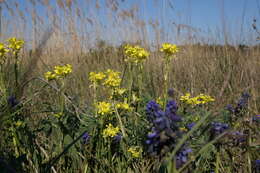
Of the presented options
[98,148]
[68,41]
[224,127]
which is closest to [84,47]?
[68,41]

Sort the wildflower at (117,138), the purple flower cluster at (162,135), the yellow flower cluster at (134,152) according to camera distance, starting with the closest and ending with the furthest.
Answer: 1. the purple flower cluster at (162,135)
2. the yellow flower cluster at (134,152)
3. the wildflower at (117,138)

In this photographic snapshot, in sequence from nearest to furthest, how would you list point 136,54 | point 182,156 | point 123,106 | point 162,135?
point 162,135, point 182,156, point 123,106, point 136,54

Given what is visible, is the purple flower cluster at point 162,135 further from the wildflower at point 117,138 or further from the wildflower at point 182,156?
the wildflower at point 117,138

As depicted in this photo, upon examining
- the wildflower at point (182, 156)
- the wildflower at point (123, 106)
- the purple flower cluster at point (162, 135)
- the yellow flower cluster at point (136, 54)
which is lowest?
the wildflower at point (182, 156)

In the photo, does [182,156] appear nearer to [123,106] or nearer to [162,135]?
[162,135]

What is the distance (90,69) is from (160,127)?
9.10 ft

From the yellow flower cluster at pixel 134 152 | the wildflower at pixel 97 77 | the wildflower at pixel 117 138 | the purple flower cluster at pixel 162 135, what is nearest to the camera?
the purple flower cluster at pixel 162 135

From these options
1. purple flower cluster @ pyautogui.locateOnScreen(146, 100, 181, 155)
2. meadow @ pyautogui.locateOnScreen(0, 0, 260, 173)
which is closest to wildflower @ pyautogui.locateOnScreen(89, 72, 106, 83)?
meadow @ pyautogui.locateOnScreen(0, 0, 260, 173)

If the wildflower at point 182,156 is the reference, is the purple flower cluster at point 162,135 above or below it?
above

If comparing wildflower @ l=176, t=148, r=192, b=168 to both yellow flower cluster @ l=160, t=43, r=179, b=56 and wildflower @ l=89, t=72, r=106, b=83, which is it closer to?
yellow flower cluster @ l=160, t=43, r=179, b=56

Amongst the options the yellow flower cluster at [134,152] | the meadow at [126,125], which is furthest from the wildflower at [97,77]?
the yellow flower cluster at [134,152]

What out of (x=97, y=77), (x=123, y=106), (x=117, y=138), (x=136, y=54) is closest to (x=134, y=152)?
(x=117, y=138)

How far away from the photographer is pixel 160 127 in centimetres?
63

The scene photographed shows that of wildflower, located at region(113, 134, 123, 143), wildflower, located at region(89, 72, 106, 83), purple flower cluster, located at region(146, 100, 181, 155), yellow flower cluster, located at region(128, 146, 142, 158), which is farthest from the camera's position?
wildflower, located at region(89, 72, 106, 83)
